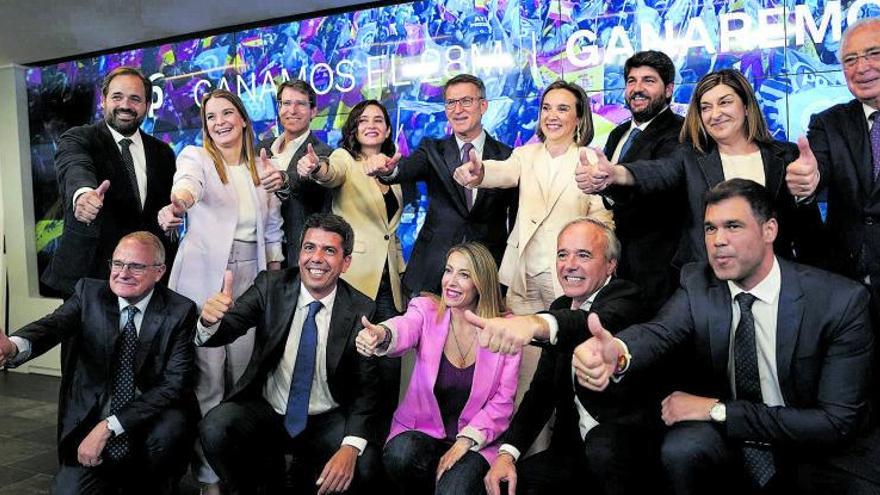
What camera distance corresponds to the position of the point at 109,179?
3088mm

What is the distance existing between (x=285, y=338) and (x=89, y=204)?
0.89 metres

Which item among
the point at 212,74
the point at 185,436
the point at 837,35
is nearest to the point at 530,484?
the point at 185,436

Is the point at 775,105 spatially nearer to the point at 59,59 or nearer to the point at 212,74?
the point at 212,74

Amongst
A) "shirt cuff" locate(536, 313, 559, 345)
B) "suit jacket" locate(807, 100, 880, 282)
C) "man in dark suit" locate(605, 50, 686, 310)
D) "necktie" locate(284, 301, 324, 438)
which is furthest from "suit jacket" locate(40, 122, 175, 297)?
"suit jacket" locate(807, 100, 880, 282)

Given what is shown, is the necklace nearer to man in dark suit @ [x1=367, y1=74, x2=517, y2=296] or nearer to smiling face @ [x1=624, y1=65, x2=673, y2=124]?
man in dark suit @ [x1=367, y1=74, x2=517, y2=296]

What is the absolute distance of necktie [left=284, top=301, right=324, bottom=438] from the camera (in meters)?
2.71

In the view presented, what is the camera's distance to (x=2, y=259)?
21.5 feet

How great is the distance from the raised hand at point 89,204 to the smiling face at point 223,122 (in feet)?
1.63

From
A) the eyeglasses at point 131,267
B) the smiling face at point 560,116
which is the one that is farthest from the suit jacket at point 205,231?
the smiling face at point 560,116

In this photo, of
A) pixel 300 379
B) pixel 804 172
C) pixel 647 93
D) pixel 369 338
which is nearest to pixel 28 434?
pixel 300 379

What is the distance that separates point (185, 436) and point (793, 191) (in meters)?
2.38

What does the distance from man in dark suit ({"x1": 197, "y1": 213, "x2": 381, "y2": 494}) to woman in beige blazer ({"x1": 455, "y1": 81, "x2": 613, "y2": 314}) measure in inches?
24.2

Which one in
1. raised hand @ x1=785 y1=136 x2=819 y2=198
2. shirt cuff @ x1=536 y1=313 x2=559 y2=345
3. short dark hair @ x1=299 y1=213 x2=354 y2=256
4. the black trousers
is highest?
raised hand @ x1=785 y1=136 x2=819 y2=198

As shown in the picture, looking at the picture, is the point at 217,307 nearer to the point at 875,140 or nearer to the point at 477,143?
the point at 477,143
